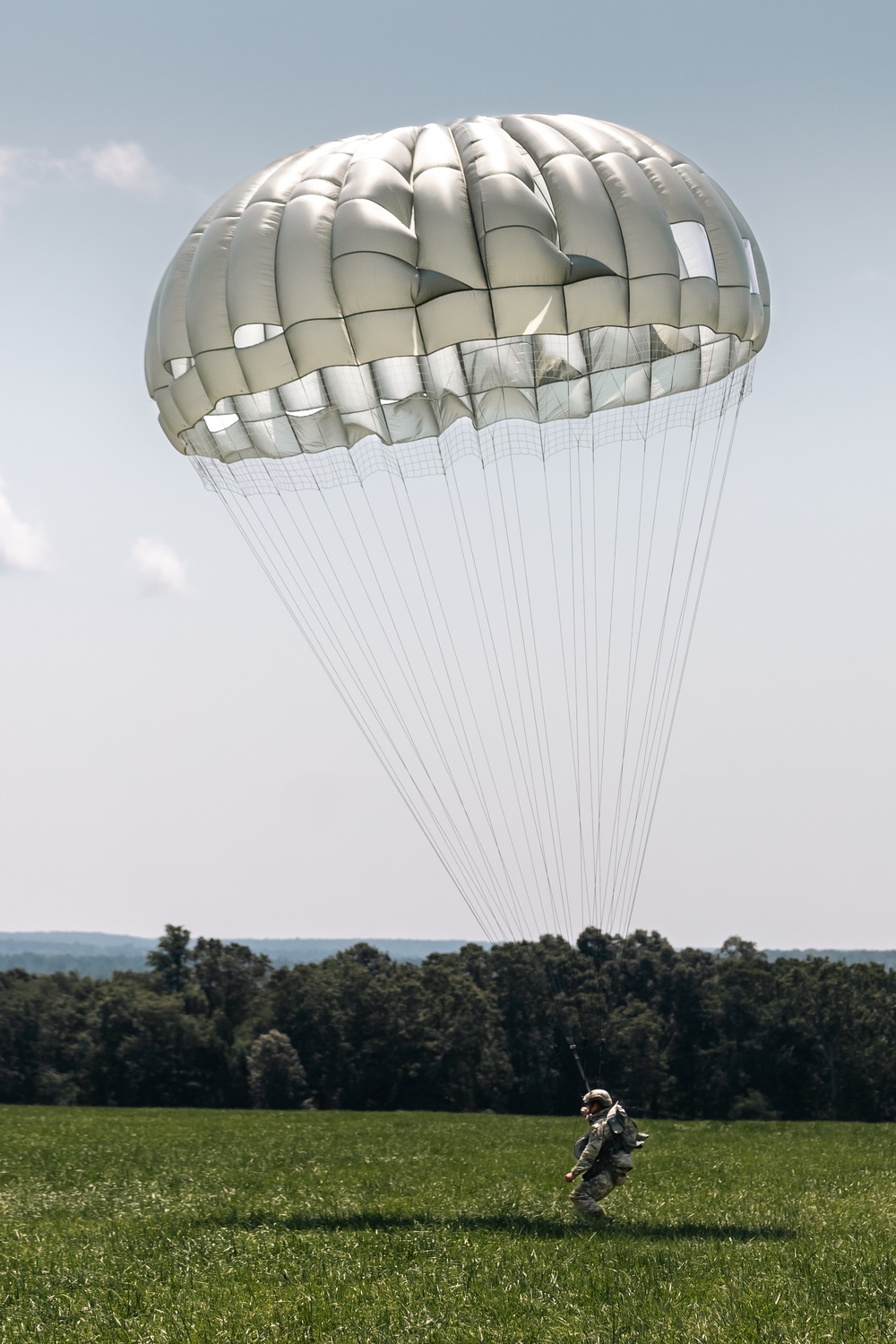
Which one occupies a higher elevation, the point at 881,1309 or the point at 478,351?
the point at 478,351

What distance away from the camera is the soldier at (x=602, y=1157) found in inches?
440

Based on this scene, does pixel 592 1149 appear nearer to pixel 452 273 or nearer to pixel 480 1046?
pixel 452 273

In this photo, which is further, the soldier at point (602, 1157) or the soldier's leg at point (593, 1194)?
the soldier's leg at point (593, 1194)

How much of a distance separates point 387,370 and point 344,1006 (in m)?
43.5

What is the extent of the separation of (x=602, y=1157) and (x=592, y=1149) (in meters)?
0.29

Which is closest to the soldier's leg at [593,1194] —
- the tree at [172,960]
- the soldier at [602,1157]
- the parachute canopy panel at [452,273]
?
the soldier at [602,1157]

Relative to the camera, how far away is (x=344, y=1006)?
53.3 meters

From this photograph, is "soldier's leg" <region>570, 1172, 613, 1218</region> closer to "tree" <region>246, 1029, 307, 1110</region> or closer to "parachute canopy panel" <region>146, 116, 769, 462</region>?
"parachute canopy panel" <region>146, 116, 769, 462</region>

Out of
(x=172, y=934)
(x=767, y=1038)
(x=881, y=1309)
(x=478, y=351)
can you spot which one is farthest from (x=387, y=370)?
(x=172, y=934)

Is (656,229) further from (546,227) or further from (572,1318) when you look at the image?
(572,1318)

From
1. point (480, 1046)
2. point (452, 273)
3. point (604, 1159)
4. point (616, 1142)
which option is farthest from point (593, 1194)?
point (480, 1046)

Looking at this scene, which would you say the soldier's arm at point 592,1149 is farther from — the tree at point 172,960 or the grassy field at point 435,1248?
the tree at point 172,960

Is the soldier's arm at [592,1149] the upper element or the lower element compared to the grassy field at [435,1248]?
upper

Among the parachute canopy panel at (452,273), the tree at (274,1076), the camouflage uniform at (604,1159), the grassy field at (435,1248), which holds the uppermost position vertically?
the parachute canopy panel at (452,273)
